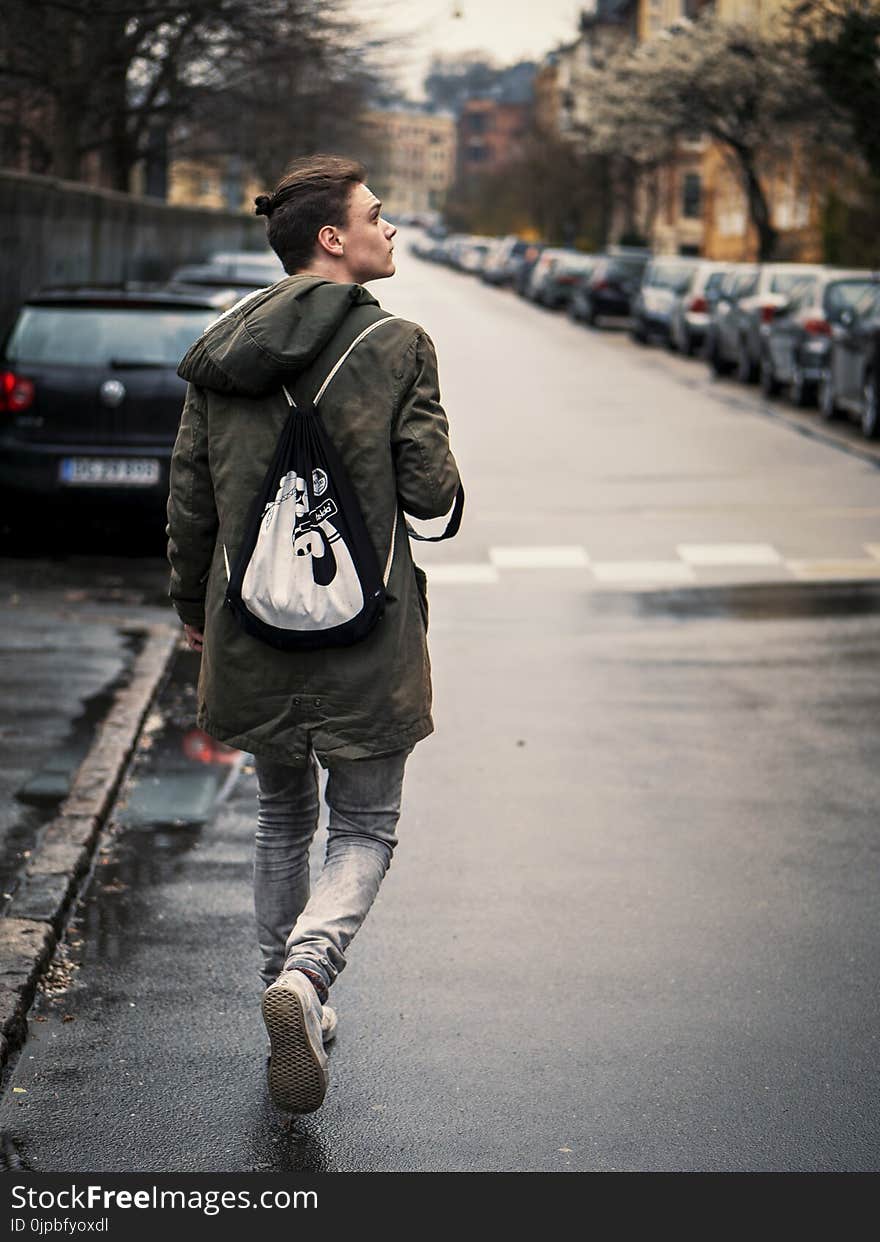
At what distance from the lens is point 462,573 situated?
12.1 meters

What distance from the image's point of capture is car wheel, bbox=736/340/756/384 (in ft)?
90.4

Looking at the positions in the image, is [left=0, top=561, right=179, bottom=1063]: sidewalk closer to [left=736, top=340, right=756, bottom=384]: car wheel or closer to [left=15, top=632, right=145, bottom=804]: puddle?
[left=15, top=632, right=145, bottom=804]: puddle

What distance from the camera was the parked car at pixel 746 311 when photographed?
26.8 meters

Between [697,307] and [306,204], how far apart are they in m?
30.2

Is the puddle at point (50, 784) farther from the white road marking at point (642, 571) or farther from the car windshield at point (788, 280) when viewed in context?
the car windshield at point (788, 280)

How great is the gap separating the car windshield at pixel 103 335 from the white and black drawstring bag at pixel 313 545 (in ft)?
26.1

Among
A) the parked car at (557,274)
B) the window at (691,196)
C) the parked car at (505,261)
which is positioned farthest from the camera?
the window at (691,196)

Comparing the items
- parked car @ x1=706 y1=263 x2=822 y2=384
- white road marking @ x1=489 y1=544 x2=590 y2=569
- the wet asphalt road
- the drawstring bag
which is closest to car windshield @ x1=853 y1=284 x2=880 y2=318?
parked car @ x1=706 y1=263 x2=822 y2=384

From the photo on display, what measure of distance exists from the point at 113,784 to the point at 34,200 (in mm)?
14412

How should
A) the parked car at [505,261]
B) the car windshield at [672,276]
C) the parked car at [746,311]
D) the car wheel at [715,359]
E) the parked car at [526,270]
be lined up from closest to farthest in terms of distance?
the parked car at [746,311] → the car wheel at [715,359] → the car windshield at [672,276] → the parked car at [526,270] → the parked car at [505,261]

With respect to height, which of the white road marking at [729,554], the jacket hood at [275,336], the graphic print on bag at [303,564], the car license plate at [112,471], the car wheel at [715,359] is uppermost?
the jacket hood at [275,336]

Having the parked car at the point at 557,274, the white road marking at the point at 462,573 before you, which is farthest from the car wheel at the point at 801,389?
the parked car at the point at 557,274

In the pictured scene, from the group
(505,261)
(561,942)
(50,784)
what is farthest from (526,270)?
(561,942)

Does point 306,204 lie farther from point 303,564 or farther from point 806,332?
point 806,332
